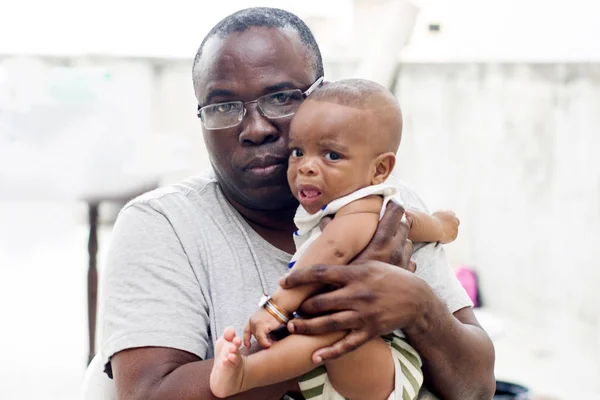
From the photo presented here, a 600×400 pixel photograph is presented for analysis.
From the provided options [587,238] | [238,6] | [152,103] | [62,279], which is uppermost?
[238,6]

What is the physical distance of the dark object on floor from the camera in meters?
3.44

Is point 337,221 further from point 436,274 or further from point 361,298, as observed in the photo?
point 436,274

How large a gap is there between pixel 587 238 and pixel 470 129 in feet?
3.83

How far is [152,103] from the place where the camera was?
230 inches

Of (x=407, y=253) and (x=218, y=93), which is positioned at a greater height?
(x=218, y=93)

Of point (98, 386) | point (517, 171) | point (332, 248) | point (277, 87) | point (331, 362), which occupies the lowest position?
point (517, 171)

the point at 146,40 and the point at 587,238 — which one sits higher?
the point at 146,40

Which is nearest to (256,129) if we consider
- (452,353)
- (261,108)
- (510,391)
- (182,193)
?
(261,108)

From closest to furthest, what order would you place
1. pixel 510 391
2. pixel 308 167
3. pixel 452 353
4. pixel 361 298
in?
pixel 361 298 → pixel 308 167 → pixel 452 353 → pixel 510 391

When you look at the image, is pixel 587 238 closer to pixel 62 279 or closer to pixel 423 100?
pixel 423 100

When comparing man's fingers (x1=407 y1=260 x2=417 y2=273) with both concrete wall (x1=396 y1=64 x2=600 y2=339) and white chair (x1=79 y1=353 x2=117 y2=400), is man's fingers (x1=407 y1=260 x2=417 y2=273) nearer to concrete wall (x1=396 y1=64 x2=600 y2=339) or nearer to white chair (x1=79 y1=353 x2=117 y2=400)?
white chair (x1=79 y1=353 x2=117 y2=400)

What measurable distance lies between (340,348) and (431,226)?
0.55m

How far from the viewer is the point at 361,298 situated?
5.43ft

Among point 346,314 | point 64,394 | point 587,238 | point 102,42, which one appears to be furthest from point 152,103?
point 346,314
